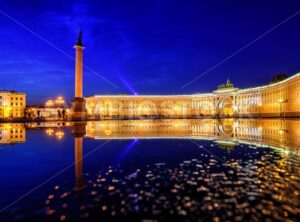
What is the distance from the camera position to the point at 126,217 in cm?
649

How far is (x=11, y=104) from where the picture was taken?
118m

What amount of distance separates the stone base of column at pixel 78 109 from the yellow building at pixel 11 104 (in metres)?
55.8

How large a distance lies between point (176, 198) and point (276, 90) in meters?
112

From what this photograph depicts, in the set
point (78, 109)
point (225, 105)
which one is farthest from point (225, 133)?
point (225, 105)

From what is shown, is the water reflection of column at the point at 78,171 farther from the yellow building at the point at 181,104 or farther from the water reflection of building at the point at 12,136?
the yellow building at the point at 181,104

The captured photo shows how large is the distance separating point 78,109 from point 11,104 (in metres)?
67.2

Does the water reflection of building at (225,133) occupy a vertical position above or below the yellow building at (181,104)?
below

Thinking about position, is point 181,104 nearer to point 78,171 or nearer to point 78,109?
point 78,109

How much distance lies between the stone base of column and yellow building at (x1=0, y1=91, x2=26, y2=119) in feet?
183

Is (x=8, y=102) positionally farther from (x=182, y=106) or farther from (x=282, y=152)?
(x=282, y=152)

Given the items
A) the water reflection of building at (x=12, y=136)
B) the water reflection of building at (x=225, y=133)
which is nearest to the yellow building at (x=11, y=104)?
the water reflection of building at (x=12, y=136)

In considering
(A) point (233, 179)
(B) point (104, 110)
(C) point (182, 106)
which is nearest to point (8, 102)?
(B) point (104, 110)

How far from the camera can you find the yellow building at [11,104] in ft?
370

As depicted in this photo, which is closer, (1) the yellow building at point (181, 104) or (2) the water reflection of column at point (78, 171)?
(2) the water reflection of column at point (78, 171)
